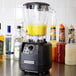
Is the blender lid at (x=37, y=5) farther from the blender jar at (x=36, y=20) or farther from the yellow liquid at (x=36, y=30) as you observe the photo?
the yellow liquid at (x=36, y=30)

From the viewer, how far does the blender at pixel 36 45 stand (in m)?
0.92

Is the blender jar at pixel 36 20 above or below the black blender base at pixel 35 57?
Answer: above

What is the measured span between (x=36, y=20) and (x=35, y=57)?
0.89 feet

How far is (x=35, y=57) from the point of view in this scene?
3.00ft

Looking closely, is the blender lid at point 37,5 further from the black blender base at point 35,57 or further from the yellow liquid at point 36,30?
the black blender base at point 35,57

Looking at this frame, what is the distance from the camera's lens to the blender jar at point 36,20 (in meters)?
0.98

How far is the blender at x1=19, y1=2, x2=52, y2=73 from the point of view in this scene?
0.92 metres

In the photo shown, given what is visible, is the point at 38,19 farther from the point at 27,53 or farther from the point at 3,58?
the point at 3,58

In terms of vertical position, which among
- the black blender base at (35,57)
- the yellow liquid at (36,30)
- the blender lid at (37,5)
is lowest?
the black blender base at (35,57)

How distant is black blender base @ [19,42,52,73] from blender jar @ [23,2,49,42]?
0.06 meters

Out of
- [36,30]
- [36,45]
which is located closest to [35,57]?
[36,45]

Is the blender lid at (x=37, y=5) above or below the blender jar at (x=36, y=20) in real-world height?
above

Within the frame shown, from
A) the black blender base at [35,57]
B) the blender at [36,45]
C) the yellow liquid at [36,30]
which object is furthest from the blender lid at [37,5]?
the black blender base at [35,57]

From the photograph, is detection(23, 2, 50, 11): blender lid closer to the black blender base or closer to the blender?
the blender
